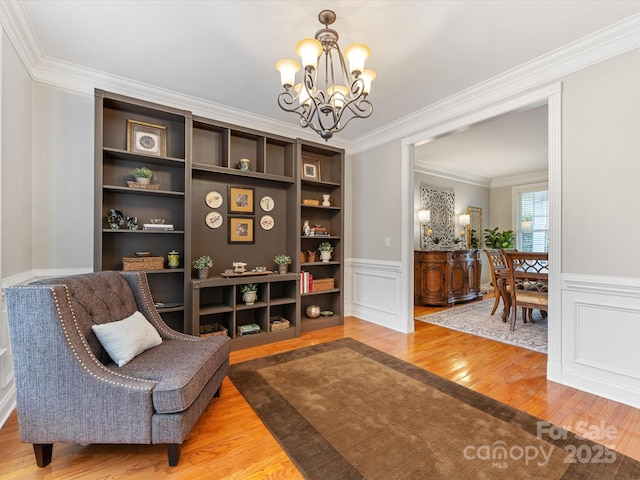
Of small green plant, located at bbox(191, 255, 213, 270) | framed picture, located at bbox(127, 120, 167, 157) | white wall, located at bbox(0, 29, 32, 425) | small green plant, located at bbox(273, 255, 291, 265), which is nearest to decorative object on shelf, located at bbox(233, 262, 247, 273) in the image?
small green plant, located at bbox(191, 255, 213, 270)

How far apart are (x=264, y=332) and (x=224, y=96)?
8.53 ft

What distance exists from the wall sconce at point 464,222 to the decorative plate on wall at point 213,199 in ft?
16.9

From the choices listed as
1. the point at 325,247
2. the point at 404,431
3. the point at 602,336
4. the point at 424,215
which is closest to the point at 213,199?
the point at 325,247

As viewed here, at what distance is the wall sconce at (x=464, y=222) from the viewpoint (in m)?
6.48

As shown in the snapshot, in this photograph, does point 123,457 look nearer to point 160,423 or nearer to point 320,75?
point 160,423

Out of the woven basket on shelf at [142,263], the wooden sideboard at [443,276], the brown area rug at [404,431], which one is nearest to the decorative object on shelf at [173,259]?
the woven basket on shelf at [142,263]

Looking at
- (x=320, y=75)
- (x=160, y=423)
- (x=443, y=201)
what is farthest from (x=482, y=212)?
(x=160, y=423)

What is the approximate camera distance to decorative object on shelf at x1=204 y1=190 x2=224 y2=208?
11.2 ft

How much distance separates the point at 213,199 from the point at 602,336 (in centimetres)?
373

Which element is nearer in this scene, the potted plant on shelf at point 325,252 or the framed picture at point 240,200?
the framed picture at point 240,200

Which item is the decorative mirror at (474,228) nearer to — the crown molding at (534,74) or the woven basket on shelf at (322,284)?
the crown molding at (534,74)

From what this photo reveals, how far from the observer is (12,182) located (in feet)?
7.00

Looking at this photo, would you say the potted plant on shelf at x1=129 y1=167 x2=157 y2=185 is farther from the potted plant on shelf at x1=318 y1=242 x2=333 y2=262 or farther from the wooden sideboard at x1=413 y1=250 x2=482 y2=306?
the wooden sideboard at x1=413 y1=250 x2=482 y2=306

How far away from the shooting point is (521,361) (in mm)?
2889
